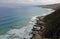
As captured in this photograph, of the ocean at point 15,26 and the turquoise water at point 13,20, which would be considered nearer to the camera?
the ocean at point 15,26

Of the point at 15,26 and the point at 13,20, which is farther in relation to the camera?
the point at 13,20

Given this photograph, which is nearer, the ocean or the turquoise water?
the ocean

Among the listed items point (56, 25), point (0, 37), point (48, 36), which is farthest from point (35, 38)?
point (0, 37)

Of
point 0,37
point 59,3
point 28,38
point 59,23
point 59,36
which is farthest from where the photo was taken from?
point 59,3

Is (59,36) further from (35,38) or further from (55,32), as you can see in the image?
(35,38)

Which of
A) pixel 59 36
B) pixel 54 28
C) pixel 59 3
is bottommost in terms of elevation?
pixel 59 36

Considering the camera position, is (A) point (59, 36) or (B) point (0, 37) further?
(B) point (0, 37)

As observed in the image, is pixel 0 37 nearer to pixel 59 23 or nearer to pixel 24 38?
pixel 24 38

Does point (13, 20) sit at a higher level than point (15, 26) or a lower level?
higher

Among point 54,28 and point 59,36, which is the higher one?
point 54,28

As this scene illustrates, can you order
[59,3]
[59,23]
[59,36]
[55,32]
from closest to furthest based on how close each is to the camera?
[59,36] < [55,32] < [59,23] < [59,3]
